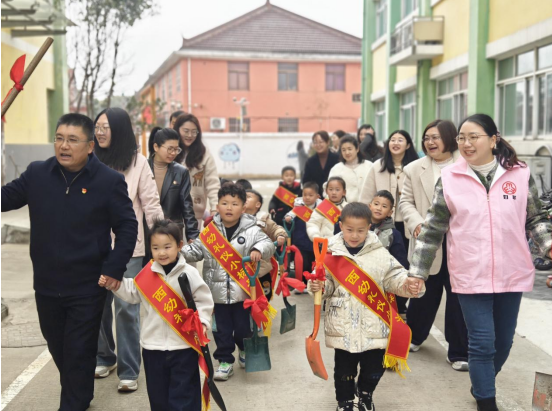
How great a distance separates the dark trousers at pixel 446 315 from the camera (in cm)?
530

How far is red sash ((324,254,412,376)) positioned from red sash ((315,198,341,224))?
306 cm

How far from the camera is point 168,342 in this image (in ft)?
13.1

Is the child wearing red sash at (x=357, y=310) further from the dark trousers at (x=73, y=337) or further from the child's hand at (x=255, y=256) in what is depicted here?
the dark trousers at (x=73, y=337)

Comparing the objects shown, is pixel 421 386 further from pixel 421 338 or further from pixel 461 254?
pixel 461 254

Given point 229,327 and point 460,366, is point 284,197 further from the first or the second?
point 460,366

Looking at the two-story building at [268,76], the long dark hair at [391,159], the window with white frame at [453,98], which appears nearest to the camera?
the long dark hair at [391,159]

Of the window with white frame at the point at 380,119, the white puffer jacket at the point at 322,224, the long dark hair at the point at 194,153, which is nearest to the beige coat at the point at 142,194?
the long dark hair at the point at 194,153

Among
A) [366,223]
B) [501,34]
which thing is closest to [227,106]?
[501,34]

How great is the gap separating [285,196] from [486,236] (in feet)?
16.4

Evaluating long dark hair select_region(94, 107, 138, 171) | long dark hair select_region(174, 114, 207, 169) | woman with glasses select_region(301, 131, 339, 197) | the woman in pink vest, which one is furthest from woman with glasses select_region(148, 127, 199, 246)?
woman with glasses select_region(301, 131, 339, 197)

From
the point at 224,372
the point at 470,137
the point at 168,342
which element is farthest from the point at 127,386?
the point at 470,137

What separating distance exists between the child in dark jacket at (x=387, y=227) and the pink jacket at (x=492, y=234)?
53.9 inches

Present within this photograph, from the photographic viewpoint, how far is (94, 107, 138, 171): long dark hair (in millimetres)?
4848

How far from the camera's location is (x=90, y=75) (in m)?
20.3
